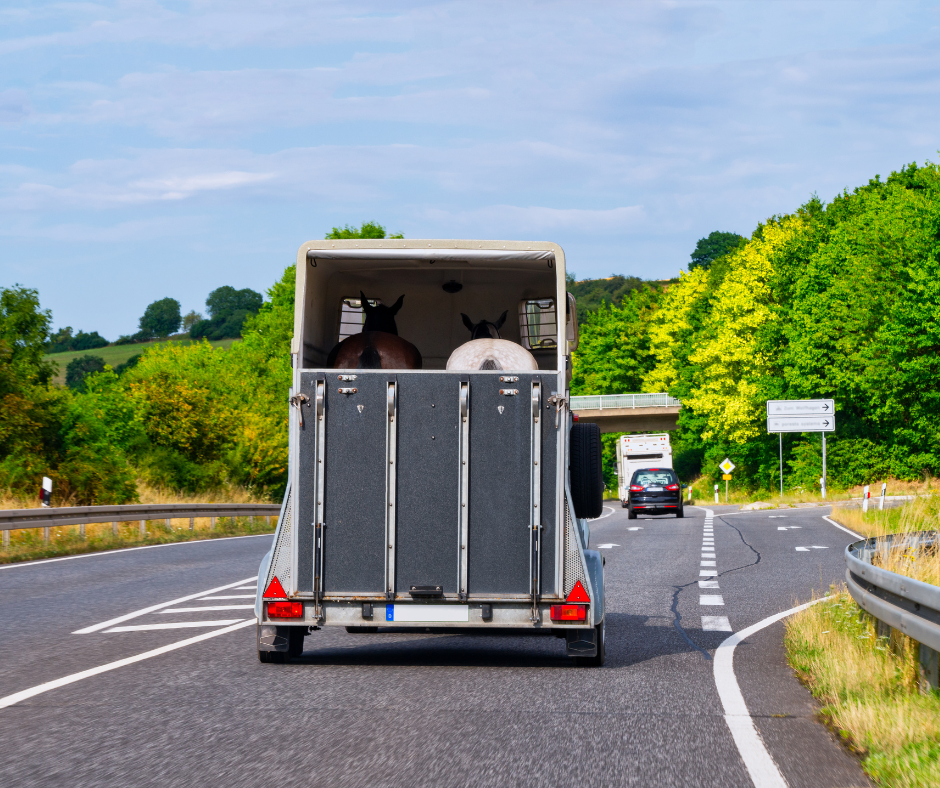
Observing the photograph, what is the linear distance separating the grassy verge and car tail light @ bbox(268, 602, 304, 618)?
13.0 m

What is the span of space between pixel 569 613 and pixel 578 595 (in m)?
0.14

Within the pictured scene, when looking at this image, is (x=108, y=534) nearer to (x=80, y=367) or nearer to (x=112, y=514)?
(x=112, y=514)

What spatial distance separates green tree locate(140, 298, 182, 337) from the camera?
18275 cm

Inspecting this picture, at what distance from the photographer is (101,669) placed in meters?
8.86

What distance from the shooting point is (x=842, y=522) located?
33656mm

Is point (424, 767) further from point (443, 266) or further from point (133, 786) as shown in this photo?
point (443, 266)

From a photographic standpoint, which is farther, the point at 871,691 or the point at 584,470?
the point at 584,470

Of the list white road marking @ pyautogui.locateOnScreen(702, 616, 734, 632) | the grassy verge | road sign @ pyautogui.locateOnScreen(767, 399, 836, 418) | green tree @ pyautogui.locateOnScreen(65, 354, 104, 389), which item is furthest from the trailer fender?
green tree @ pyautogui.locateOnScreen(65, 354, 104, 389)

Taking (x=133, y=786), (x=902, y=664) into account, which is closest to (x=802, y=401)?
(x=902, y=664)

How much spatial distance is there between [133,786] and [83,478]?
103 feet

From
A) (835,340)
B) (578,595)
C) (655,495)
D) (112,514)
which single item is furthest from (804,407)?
(578,595)

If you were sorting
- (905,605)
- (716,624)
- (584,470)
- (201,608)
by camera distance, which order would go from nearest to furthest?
(905,605)
(584,470)
(716,624)
(201,608)

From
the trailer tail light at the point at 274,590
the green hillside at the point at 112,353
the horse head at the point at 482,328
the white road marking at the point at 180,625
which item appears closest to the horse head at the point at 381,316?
the horse head at the point at 482,328

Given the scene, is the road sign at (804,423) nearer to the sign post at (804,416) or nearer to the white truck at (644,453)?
the sign post at (804,416)
